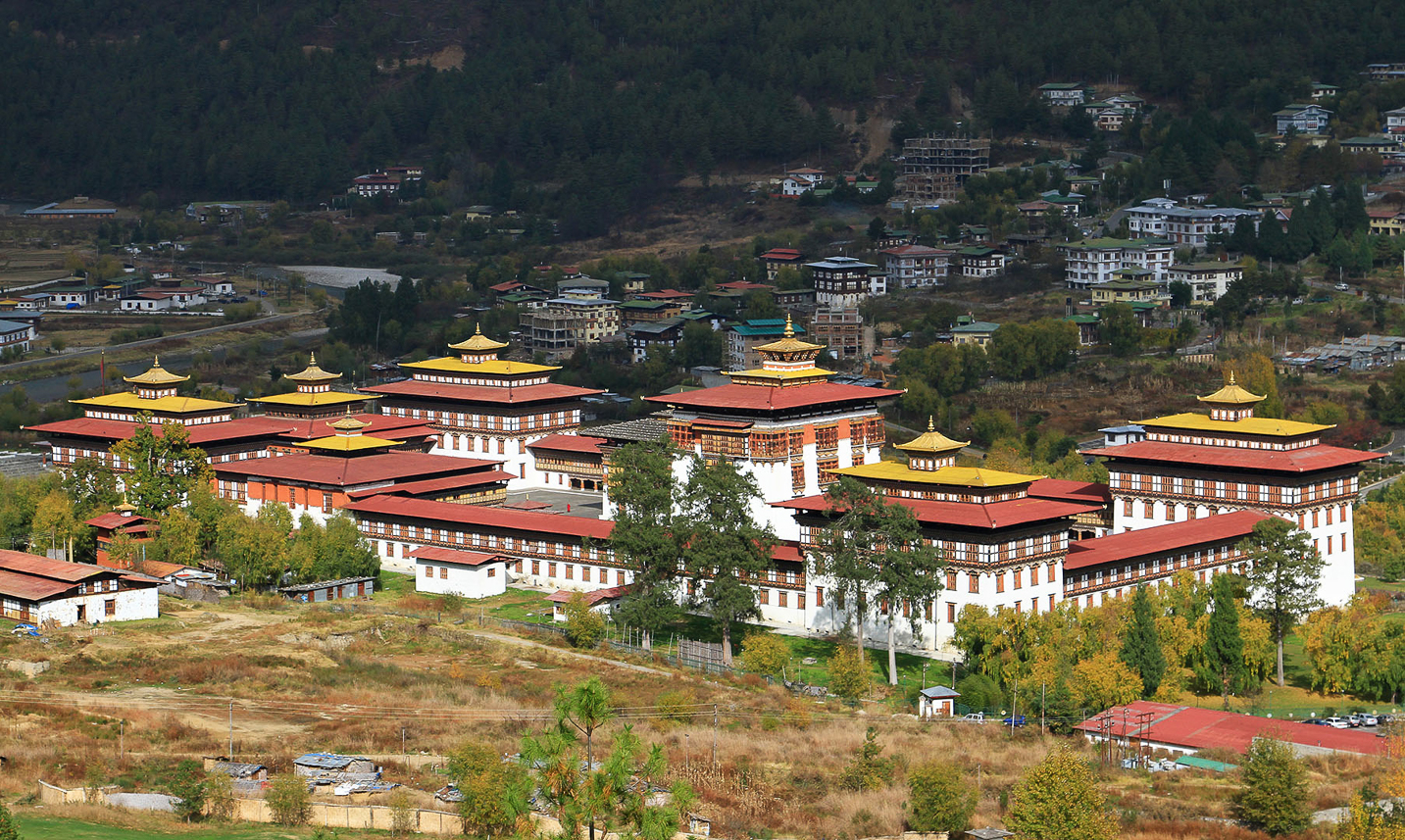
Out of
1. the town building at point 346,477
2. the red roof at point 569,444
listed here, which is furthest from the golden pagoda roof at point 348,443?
the red roof at point 569,444

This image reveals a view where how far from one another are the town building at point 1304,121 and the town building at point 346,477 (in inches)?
4285

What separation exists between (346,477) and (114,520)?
9620mm

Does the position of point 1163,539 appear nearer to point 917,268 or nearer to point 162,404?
point 162,404

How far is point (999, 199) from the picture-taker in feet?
584

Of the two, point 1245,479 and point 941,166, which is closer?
point 1245,479

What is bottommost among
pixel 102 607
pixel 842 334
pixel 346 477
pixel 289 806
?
pixel 289 806

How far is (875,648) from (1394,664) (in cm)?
1667

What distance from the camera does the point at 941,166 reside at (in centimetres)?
19238

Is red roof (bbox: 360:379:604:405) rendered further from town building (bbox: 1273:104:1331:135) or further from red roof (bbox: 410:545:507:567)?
town building (bbox: 1273:104:1331:135)

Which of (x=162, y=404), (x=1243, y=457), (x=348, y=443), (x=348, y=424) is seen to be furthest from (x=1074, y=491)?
(x=162, y=404)

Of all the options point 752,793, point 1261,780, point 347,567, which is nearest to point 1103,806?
point 1261,780

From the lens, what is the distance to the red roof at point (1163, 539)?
251 ft

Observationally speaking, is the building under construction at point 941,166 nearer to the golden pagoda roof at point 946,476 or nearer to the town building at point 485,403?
the town building at point 485,403

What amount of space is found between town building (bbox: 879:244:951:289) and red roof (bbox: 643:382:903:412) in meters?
72.1
